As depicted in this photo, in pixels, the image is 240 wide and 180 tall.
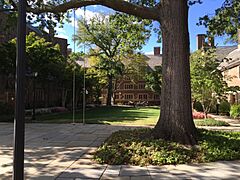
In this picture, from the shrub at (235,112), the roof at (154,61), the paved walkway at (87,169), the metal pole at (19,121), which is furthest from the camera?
the roof at (154,61)

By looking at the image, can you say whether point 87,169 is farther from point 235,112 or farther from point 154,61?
point 154,61

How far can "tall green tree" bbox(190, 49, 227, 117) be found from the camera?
20.0 m

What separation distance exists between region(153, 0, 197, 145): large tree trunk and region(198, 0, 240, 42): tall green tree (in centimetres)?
384

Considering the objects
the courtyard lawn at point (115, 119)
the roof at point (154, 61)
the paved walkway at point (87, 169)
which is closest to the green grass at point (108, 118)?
the courtyard lawn at point (115, 119)

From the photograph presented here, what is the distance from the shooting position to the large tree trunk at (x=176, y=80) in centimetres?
845

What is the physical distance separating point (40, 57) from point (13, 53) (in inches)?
74.8

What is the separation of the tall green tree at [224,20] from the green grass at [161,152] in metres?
5.73

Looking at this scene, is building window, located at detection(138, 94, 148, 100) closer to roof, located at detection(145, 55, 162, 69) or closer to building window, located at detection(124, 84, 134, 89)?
building window, located at detection(124, 84, 134, 89)

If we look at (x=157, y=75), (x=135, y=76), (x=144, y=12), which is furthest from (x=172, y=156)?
(x=135, y=76)

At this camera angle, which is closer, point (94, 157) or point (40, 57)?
point (94, 157)

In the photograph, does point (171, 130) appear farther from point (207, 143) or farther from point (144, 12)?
point (144, 12)

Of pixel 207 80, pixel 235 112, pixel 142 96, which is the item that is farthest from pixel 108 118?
pixel 142 96

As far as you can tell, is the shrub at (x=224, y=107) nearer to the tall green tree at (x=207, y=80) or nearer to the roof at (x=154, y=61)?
the tall green tree at (x=207, y=80)

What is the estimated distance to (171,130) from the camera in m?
8.44
